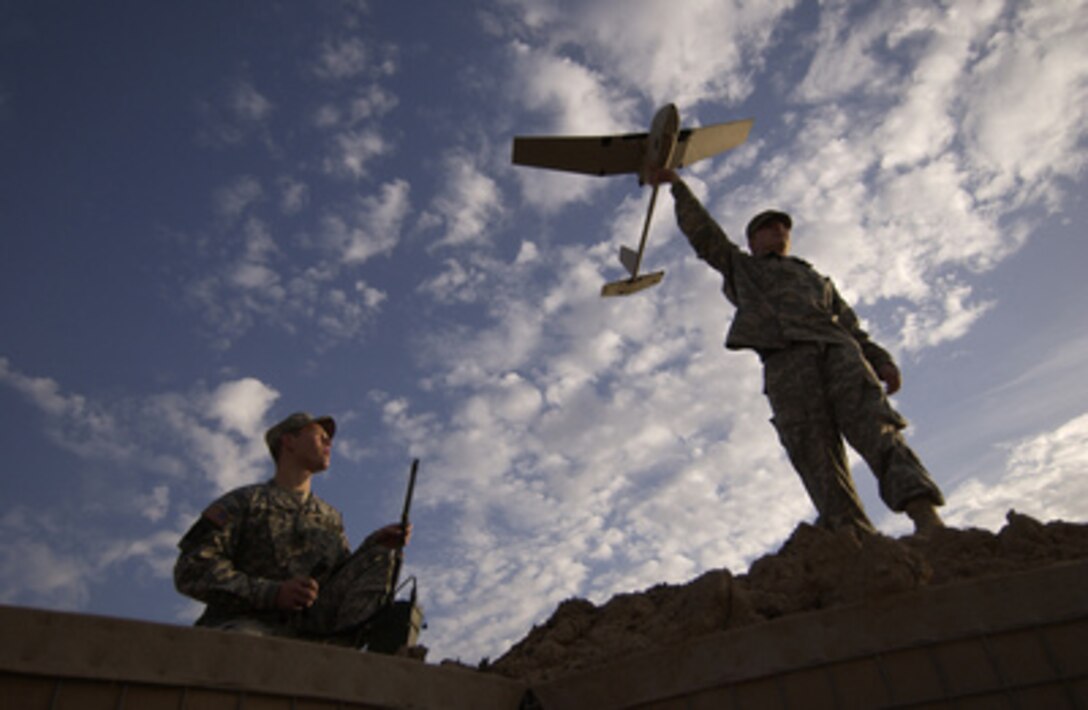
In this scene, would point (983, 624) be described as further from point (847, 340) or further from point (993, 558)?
point (847, 340)

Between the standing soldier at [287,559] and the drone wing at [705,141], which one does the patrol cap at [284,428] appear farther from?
the drone wing at [705,141]

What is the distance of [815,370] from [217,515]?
3.61 m

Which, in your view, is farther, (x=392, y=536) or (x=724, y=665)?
(x=392, y=536)

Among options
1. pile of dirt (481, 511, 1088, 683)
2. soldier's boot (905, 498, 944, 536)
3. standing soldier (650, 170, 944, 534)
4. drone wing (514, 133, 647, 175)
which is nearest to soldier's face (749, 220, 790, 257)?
standing soldier (650, 170, 944, 534)

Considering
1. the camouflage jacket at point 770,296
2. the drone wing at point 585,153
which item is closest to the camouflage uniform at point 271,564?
the camouflage jacket at point 770,296

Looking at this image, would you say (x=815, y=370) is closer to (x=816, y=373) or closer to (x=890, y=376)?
(x=816, y=373)

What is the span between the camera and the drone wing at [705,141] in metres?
13.1

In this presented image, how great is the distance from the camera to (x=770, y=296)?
4918 mm

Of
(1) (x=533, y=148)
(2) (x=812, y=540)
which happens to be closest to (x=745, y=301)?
(2) (x=812, y=540)

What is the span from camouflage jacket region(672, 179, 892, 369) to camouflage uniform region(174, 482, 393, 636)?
2.93 metres

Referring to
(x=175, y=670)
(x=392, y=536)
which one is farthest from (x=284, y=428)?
(x=175, y=670)

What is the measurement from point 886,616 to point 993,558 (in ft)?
2.88

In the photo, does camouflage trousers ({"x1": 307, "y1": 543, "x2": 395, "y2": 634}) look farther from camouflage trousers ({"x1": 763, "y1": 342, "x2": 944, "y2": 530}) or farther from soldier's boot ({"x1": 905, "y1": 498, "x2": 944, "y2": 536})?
soldier's boot ({"x1": 905, "y1": 498, "x2": 944, "y2": 536})

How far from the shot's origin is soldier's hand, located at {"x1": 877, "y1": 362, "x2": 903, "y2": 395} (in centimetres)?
477
